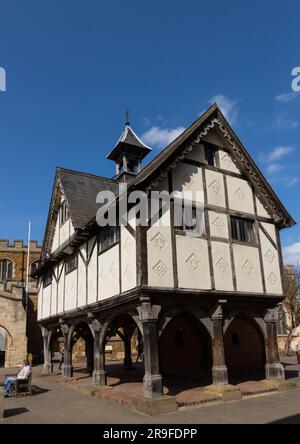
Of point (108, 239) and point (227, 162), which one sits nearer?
point (108, 239)

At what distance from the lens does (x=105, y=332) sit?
12375mm

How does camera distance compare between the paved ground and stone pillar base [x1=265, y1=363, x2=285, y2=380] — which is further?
stone pillar base [x1=265, y1=363, x2=285, y2=380]

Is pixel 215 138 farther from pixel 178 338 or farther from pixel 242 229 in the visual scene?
pixel 178 338

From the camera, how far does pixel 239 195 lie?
13086mm

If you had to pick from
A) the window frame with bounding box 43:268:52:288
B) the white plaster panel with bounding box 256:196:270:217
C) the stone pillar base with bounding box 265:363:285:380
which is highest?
the white plaster panel with bounding box 256:196:270:217

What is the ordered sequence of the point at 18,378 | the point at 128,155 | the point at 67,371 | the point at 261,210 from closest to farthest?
the point at 18,378 → the point at 261,210 → the point at 67,371 → the point at 128,155

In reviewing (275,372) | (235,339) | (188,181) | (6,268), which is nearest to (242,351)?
(235,339)

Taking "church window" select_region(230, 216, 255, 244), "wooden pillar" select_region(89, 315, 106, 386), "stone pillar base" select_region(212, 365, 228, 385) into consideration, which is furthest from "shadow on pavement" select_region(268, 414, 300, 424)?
"wooden pillar" select_region(89, 315, 106, 386)

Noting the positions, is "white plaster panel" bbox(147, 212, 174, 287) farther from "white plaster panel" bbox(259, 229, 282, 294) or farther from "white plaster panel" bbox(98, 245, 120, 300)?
"white plaster panel" bbox(259, 229, 282, 294)

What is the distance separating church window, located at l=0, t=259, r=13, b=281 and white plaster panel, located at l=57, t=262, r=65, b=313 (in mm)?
24122

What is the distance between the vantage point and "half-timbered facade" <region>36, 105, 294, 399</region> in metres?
10.2

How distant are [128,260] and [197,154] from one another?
431 cm

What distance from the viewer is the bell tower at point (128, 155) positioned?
21.0m
